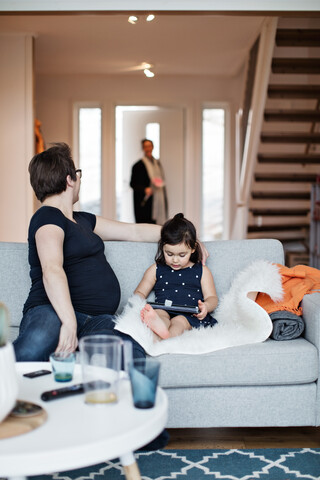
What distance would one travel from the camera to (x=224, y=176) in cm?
831

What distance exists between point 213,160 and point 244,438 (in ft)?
21.1

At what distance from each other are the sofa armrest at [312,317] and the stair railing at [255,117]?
3.81 metres

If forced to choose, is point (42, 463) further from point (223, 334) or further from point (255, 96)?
point (255, 96)

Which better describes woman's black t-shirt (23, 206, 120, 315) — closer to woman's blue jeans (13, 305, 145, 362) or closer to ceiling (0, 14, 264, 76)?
woman's blue jeans (13, 305, 145, 362)

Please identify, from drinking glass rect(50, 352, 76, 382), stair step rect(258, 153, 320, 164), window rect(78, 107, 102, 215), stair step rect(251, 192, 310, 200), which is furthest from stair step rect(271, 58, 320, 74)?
drinking glass rect(50, 352, 76, 382)

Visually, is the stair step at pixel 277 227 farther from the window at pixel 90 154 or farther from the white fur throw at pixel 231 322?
the white fur throw at pixel 231 322

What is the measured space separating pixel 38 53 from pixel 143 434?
20.6 ft

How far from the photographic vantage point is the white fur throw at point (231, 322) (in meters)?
2.04

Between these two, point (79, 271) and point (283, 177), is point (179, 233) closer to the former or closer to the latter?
point (79, 271)

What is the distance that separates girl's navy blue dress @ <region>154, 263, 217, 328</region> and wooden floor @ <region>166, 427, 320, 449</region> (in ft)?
1.41

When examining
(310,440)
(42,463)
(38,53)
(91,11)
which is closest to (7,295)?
(310,440)

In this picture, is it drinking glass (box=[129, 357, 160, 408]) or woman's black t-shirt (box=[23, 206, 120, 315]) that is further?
woman's black t-shirt (box=[23, 206, 120, 315])

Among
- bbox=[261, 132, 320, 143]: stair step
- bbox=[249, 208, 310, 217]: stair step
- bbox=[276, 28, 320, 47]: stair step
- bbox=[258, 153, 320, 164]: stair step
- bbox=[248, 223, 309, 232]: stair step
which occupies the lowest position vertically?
bbox=[248, 223, 309, 232]: stair step

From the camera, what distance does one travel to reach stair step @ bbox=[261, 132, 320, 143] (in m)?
6.32
